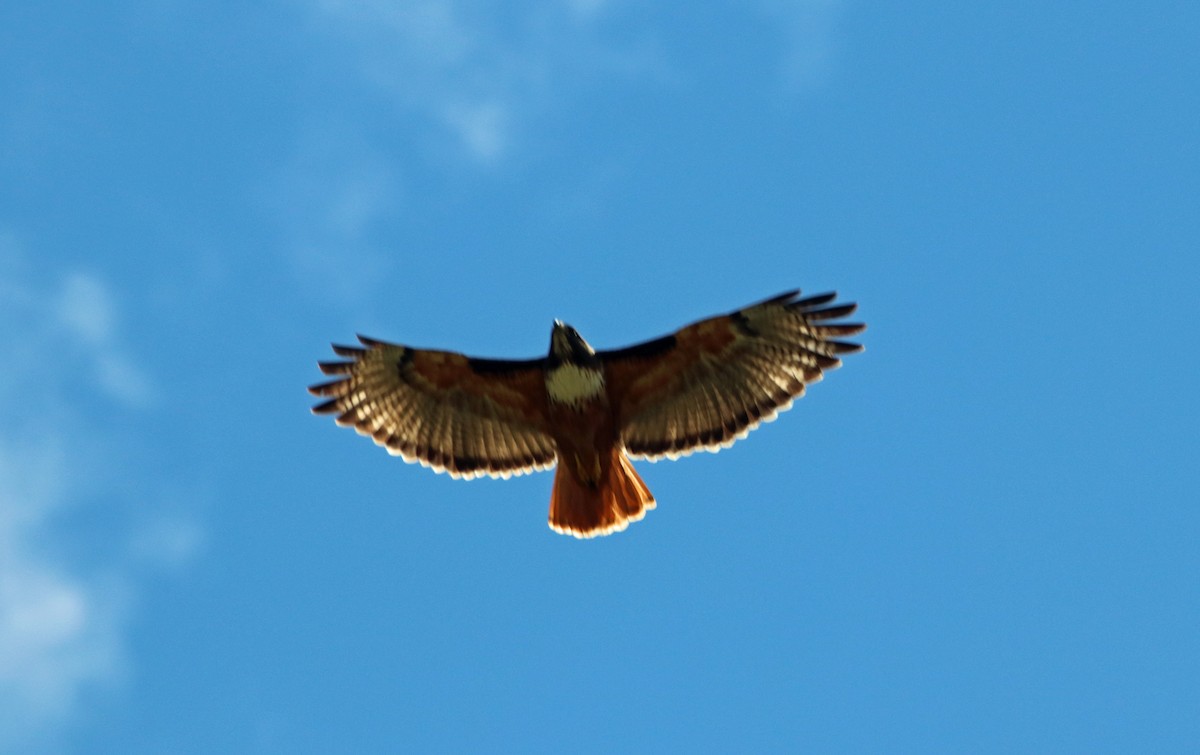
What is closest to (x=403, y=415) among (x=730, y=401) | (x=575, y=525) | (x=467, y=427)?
(x=467, y=427)

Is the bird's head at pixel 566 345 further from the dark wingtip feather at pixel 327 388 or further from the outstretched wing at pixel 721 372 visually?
the dark wingtip feather at pixel 327 388

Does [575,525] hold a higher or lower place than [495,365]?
lower

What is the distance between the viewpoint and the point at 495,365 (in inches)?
658

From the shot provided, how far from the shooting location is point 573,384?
642 inches

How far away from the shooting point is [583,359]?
16.2m

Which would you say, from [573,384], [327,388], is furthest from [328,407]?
[573,384]

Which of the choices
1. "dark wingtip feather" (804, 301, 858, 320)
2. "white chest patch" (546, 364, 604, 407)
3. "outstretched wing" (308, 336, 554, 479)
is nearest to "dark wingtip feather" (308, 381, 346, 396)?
"outstretched wing" (308, 336, 554, 479)

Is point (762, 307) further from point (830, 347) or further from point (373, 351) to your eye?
point (373, 351)

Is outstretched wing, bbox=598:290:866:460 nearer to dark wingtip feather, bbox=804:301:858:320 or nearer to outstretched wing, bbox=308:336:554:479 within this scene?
dark wingtip feather, bbox=804:301:858:320

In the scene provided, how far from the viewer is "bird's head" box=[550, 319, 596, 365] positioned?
16062 mm

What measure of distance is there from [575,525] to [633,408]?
128 centimetres

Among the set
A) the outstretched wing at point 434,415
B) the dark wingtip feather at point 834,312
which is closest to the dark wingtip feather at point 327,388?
the outstretched wing at point 434,415

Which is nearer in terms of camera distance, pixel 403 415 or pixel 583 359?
pixel 583 359

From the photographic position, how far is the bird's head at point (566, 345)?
1606 centimetres
